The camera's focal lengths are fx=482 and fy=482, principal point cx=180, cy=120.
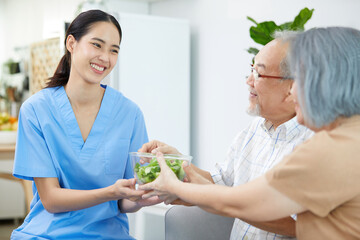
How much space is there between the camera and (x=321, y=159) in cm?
108

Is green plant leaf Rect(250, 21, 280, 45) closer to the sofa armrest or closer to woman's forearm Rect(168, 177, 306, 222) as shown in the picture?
the sofa armrest

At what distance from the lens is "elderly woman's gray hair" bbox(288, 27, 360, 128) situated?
1.12 metres

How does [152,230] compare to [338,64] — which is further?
[152,230]

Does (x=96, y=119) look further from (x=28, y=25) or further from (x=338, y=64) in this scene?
(x=28, y=25)

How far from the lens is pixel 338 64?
1.12 meters

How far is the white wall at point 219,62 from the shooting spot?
364 cm

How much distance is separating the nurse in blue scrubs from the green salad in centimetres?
17

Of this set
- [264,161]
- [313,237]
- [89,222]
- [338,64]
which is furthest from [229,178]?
[338,64]

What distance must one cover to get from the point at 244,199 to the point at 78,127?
0.83 metres

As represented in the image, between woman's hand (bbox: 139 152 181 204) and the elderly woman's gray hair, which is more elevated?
the elderly woman's gray hair

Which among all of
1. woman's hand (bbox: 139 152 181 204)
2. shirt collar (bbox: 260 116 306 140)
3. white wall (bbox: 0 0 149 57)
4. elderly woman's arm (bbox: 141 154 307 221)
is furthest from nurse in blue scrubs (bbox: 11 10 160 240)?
white wall (bbox: 0 0 149 57)

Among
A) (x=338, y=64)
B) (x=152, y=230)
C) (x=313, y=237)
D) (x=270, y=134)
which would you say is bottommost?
(x=152, y=230)

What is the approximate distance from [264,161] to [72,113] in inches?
28.4

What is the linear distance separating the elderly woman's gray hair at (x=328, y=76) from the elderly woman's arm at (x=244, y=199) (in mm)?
203
